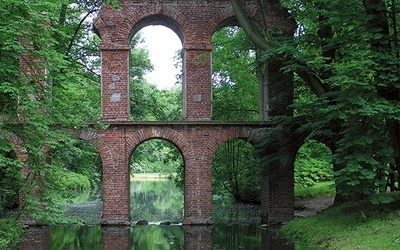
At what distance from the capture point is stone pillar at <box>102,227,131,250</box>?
43.8 ft

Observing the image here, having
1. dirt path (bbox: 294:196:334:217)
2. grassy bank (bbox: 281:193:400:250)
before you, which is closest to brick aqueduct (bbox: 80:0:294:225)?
dirt path (bbox: 294:196:334:217)

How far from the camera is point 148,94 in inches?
999

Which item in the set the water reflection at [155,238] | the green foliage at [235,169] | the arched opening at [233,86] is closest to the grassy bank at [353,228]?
the water reflection at [155,238]

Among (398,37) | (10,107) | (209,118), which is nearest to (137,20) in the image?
(209,118)

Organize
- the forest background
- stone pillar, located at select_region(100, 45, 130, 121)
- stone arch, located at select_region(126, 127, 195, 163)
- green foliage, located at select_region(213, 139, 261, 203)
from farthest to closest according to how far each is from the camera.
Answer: green foliage, located at select_region(213, 139, 261, 203), stone pillar, located at select_region(100, 45, 130, 121), stone arch, located at select_region(126, 127, 195, 163), the forest background

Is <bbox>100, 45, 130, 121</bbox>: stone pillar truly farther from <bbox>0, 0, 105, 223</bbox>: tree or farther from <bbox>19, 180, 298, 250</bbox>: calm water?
Answer: <bbox>0, 0, 105, 223</bbox>: tree

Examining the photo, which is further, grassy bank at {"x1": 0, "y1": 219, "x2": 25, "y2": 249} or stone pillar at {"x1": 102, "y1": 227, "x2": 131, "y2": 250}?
stone pillar at {"x1": 102, "y1": 227, "x2": 131, "y2": 250}

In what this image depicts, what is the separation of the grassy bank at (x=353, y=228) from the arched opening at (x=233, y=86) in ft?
30.5

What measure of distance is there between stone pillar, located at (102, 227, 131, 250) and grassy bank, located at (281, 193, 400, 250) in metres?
4.70

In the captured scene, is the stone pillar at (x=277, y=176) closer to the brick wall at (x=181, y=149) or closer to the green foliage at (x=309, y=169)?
the brick wall at (x=181, y=149)

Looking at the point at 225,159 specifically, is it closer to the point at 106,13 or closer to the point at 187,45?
the point at 187,45

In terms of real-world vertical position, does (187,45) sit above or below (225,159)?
above

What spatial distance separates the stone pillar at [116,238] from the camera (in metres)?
13.3

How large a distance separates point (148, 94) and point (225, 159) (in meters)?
5.01
